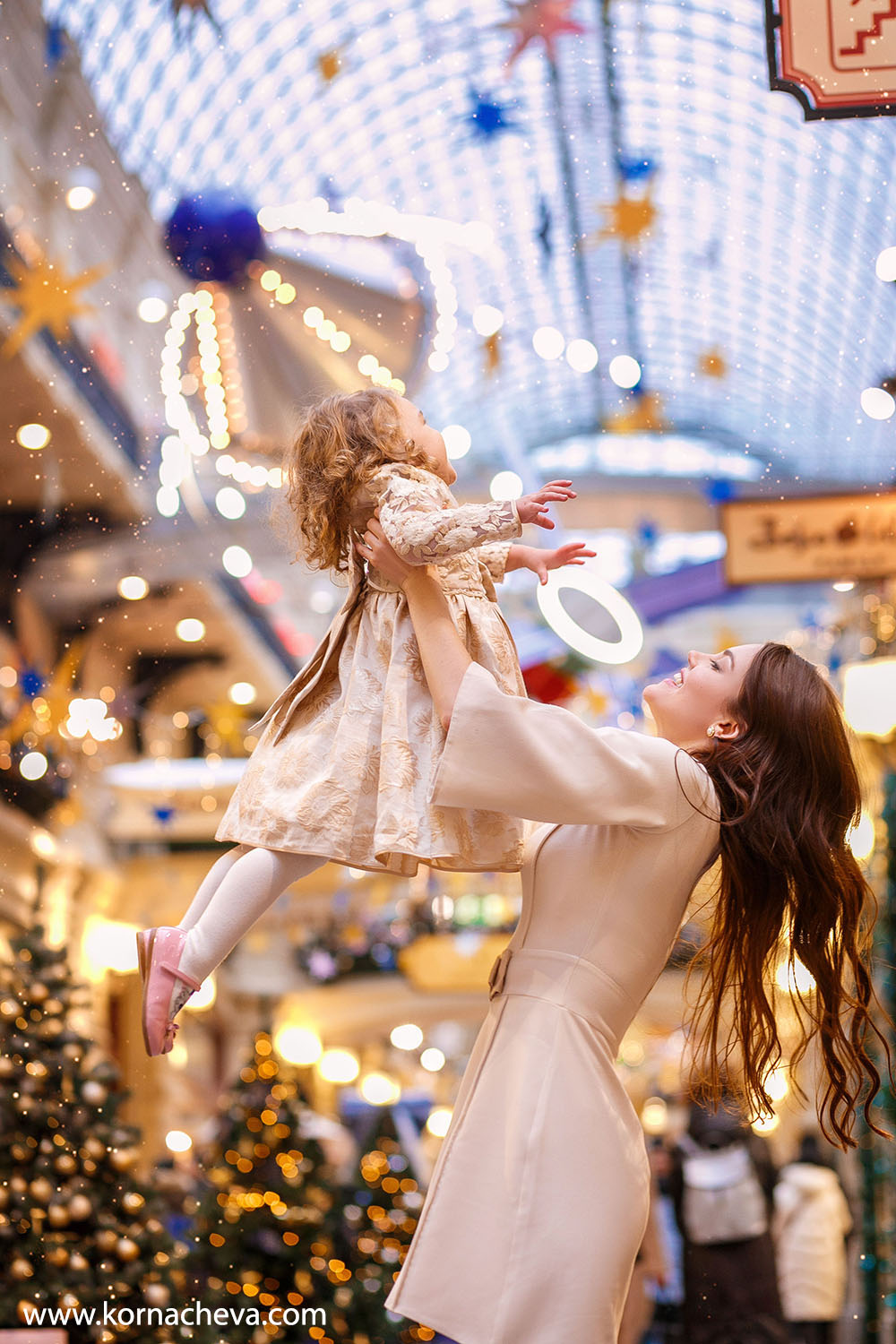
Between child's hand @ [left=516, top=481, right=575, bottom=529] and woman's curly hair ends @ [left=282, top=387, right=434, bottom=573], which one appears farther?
woman's curly hair ends @ [left=282, top=387, right=434, bottom=573]

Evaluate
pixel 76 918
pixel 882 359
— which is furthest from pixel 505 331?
pixel 76 918

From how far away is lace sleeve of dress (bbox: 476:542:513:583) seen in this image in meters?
2.56

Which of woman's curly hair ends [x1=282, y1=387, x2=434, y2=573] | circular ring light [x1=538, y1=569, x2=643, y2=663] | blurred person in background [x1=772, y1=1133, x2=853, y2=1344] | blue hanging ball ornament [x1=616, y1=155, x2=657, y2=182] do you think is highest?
blue hanging ball ornament [x1=616, y1=155, x2=657, y2=182]

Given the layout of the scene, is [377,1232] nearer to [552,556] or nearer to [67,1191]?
[67,1191]

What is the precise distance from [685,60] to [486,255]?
76cm

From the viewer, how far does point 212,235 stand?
12.5 ft

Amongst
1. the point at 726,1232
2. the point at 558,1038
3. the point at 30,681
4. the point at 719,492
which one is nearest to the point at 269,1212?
the point at 726,1232

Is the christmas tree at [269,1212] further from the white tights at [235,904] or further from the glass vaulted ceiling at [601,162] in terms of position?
the glass vaulted ceiling at [601,162]

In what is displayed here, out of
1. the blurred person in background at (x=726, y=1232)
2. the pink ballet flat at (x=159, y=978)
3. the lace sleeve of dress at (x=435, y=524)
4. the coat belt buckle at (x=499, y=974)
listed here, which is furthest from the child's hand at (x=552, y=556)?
the blurred person in background at (x=726, y=1232)

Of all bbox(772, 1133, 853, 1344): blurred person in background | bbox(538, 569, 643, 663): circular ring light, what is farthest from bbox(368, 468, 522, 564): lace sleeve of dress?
bbox(772, 1133, 853, 1344): blurred person in background

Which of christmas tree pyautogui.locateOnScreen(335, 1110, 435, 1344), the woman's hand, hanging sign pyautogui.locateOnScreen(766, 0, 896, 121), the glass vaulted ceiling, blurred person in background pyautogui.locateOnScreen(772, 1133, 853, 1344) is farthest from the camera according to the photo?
blurred person in background pyautogui.locateOnScreen(772, 1133, 853, 1344)

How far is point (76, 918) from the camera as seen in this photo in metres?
9.07

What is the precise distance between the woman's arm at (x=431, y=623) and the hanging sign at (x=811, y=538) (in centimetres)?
157

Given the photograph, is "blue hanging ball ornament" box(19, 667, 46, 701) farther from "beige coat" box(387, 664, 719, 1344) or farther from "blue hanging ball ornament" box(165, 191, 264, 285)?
"beige coat" box(387, 664, 719, 1344)
